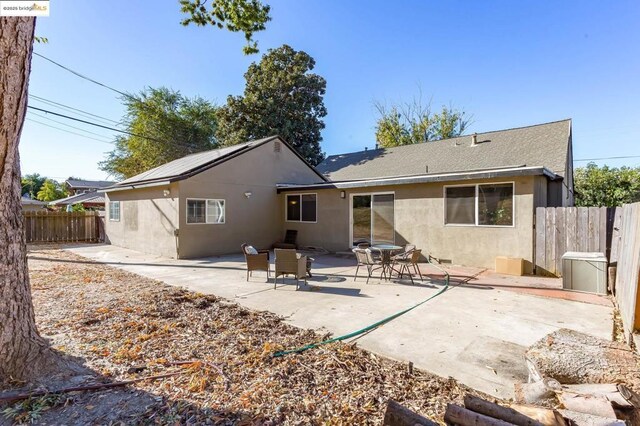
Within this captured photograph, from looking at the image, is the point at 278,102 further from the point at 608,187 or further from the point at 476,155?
the point at 608,187

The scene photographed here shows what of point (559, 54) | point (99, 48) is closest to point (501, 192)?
point (559, 54)

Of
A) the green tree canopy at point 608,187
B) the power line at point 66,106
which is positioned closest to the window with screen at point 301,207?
the power line at point 66,106

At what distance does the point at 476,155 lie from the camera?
1423cm

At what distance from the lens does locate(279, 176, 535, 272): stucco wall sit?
26.6 ft

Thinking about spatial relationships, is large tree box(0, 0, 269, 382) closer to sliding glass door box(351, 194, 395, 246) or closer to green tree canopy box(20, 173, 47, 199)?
sliding glass door box(351, 194, 395, 246)

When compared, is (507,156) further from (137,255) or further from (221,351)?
(137,255)

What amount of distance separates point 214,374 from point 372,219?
28.4 feet

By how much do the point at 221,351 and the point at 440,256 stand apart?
7.62 m

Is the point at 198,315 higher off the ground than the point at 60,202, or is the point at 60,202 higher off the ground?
the point at 60,202

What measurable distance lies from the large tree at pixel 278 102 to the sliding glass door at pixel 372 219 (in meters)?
13.7

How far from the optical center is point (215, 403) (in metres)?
2.59

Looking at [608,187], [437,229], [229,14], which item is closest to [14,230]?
[229,14]

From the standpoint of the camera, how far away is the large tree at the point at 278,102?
23375 mm

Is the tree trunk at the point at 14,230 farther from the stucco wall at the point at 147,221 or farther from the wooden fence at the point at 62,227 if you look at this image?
the wooden fence at the point at 62,227
